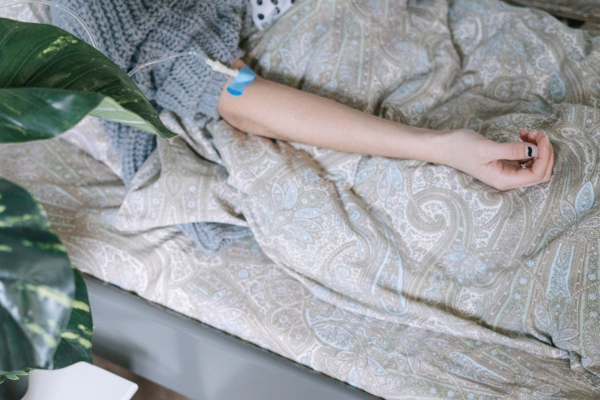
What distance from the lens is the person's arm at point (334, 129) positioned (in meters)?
0.75

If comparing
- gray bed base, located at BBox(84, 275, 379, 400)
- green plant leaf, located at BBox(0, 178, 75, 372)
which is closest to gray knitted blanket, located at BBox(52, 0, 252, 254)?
gray bed base, located at BBox(84, 275, 379, 400)

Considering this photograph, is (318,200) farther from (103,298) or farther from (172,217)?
(103,298)

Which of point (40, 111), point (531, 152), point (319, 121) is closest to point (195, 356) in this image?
point (319, 121)

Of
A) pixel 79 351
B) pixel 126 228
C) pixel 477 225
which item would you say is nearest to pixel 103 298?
pixel 126 228

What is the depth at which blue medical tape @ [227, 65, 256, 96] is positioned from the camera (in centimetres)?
77

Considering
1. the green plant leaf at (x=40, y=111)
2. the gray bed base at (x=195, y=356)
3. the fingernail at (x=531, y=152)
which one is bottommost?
the gray bed base at (x=195, y=356)

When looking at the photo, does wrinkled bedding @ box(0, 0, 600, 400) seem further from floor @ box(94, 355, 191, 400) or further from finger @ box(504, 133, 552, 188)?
floor @ box(94, 355, 191, 400)

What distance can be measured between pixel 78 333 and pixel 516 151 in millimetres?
709

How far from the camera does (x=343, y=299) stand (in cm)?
76

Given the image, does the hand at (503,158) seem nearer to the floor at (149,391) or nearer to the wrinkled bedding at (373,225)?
the wrinkled bedding at (373,225)

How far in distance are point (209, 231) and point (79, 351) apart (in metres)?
0.38

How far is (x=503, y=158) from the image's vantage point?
0.70m

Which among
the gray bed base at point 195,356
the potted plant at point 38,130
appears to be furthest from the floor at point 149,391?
the potted plant at point 38,130

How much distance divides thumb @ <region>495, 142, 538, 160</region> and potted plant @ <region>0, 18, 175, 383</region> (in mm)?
596
